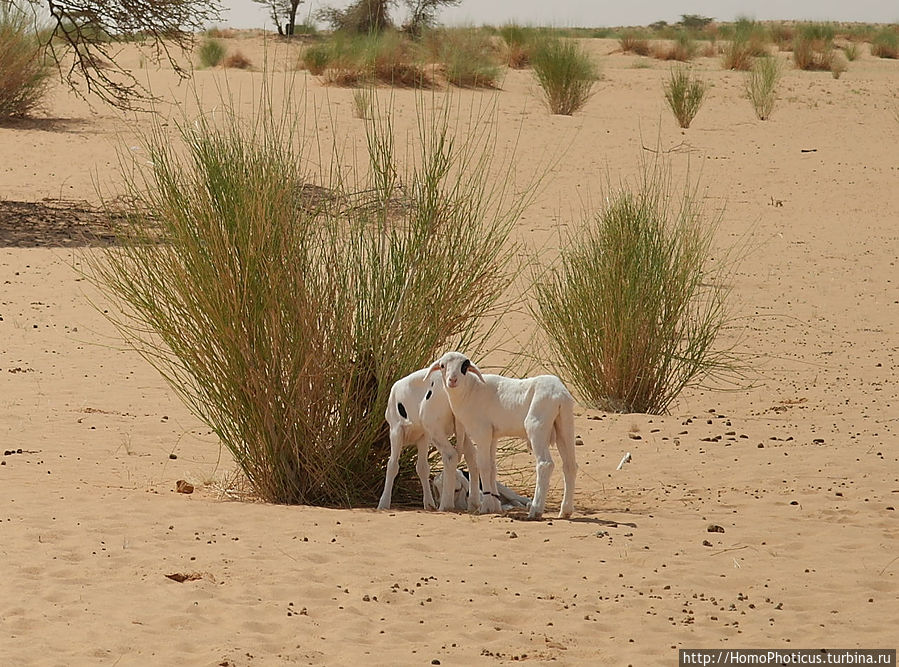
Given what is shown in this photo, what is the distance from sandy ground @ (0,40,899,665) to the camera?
15.5 ft

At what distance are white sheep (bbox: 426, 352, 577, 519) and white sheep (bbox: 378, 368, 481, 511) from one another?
0.11 metres

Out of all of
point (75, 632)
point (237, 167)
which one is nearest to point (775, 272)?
point (237, 167)

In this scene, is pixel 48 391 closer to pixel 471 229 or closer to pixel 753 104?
pixel 471 229

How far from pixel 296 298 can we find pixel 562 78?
60.5ft

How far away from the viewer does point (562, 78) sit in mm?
24344

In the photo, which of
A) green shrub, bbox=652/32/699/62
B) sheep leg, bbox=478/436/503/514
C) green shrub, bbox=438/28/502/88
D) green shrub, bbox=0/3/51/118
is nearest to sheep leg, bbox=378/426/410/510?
sheep leg, bbox=478/436/503/514

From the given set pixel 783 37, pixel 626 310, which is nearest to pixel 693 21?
pixel 783 37

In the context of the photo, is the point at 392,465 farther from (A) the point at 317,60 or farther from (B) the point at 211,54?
(B) the point at 211,54

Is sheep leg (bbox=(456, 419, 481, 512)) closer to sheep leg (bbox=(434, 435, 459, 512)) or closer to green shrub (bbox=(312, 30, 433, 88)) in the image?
sheep leg (bbox=(434, 435, 459, 512))

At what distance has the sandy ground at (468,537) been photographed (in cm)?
471

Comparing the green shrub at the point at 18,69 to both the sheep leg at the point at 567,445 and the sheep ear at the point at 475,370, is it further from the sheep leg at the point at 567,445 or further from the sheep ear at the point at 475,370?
the sheep leg at the point at 567,445

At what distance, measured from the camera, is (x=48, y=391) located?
9.90 m

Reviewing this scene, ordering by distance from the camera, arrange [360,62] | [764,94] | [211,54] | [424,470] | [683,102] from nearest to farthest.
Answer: [424,470] → [683,102] → [360,62] → [764,94] → [211,54]

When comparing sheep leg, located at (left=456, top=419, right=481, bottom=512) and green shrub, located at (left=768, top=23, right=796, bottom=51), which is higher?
green shrub, located at (left=768, top=23, right=796, bottom=51)
